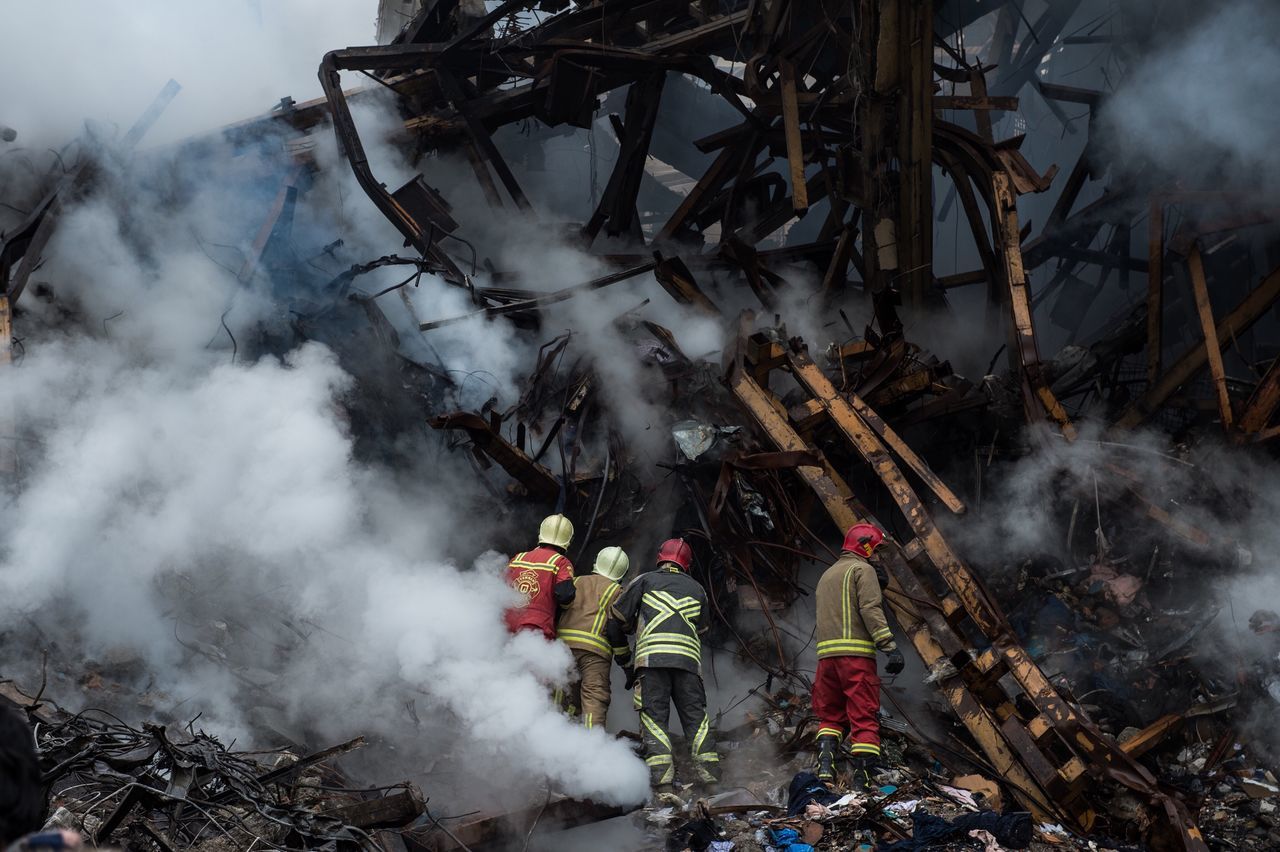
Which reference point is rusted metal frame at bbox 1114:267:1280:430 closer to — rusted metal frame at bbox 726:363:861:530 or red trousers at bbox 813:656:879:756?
rusted metal frame at bbox 726:363:861:530

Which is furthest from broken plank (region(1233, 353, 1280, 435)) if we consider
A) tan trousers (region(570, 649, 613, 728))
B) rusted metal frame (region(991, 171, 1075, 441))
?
tan trousers (region(570, 649, 613, 728))

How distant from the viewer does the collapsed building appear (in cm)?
657

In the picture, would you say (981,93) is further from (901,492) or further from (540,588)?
(540,588)

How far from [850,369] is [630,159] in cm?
352

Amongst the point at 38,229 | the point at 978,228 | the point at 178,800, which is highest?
the point at 978,228

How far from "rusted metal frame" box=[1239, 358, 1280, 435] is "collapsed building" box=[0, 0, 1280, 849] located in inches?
1.1

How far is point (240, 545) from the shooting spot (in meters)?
7.37

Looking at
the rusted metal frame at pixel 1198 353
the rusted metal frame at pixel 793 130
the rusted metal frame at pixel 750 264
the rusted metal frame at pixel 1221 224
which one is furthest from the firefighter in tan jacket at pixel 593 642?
the rusted metal frame at pixel 1221 224

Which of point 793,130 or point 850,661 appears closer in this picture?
point 850,661

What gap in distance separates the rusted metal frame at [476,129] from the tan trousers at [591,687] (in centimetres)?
548

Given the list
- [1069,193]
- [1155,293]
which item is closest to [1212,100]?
[1069,193]

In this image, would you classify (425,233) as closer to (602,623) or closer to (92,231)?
(92,231)

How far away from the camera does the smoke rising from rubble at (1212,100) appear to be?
848 centimetres

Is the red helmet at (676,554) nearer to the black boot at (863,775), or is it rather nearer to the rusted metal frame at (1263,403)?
the black boot at (863,775)
